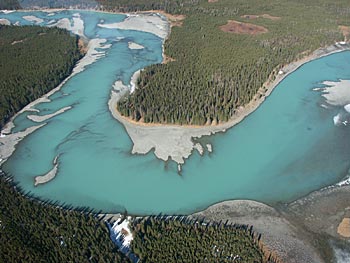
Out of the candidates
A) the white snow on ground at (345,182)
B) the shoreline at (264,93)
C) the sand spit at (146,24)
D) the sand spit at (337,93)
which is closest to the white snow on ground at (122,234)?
the shoreline at (264,93)

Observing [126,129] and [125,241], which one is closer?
[125,241]

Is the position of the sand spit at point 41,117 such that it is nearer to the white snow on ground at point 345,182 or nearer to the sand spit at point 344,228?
the white snow on ground at point 345,182

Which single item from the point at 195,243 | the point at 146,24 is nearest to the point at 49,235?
the point at 195,243

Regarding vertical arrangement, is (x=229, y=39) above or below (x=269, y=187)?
above

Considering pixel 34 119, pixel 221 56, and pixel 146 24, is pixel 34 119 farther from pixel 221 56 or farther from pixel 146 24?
pixel 146 24

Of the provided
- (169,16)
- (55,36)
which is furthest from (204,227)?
(169,16)

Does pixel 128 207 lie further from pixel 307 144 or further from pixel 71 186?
pixel 307 144
